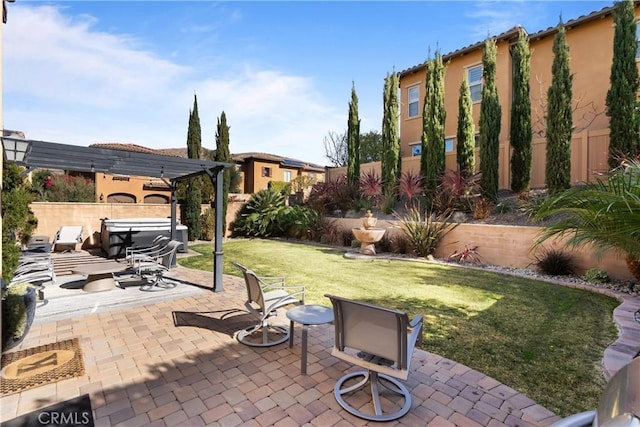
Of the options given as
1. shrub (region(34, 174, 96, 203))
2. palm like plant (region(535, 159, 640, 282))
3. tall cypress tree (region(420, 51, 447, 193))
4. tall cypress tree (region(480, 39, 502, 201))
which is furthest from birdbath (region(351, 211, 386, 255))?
shrub (region(34, 174, 96, 203))

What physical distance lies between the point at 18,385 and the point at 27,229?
7100mm

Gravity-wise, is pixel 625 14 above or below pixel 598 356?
above

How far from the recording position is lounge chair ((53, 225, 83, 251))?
11633 mm

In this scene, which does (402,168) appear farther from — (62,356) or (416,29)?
(62,356)

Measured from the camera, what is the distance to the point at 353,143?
59.2 feet

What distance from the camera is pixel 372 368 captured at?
112 inches

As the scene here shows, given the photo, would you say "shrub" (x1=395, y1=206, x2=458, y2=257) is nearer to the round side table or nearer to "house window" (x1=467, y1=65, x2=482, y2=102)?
the round side table

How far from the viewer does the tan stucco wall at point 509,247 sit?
759 cm

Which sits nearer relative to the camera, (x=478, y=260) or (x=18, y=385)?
(x=18, y=385)

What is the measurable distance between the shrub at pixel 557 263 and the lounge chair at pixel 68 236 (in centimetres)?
1605

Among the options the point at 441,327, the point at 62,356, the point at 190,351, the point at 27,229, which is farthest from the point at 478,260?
the point at 27,229

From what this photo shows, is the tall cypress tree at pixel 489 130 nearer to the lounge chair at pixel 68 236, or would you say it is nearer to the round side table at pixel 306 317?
the round side table at pixel 306 317

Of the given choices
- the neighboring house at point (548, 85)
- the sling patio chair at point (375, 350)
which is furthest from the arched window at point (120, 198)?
the sling patio chair at point (375, 350)

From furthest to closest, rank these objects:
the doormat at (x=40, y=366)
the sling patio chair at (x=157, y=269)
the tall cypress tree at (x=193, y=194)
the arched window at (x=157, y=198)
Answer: the arched window at (x=157, y=198), the tall cypress tree at (x=193, y=194), the sling patio chair at (x=157, y=269), the doormat at (x=40, y=366)
